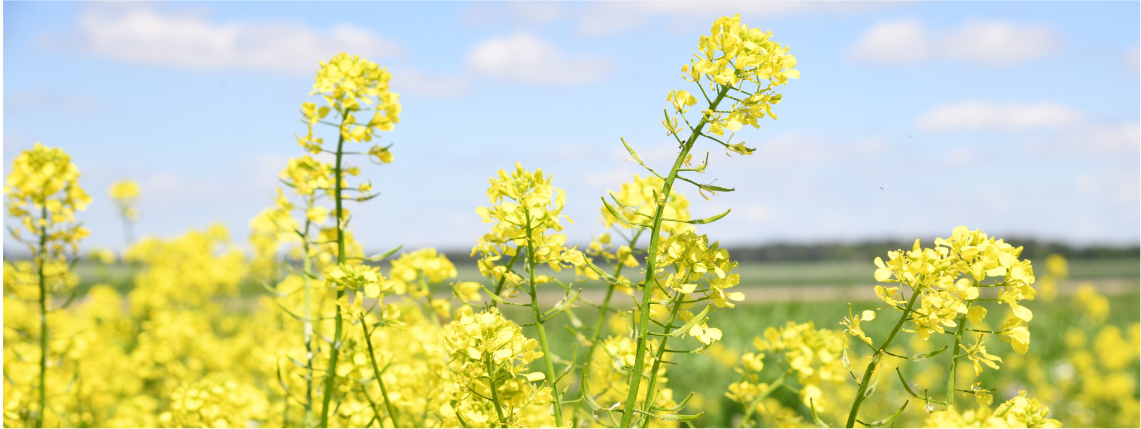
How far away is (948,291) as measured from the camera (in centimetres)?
112

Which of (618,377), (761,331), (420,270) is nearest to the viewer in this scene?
(618,377)

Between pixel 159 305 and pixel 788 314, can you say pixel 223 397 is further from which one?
pixel 788 314

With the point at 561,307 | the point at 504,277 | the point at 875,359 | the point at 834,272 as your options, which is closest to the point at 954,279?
the point at 875,359

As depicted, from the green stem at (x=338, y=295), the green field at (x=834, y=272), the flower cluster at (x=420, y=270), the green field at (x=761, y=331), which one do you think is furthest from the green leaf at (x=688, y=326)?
the green field at (x=834, y=272)

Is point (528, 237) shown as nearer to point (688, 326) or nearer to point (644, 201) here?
point (688, 326)

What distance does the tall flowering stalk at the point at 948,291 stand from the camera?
1.11 m

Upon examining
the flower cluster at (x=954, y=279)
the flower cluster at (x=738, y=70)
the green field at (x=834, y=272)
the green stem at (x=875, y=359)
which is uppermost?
the flower cluster at (x=738, y=70)

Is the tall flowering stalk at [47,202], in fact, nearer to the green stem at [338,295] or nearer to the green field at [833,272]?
the green stem at [338,295]

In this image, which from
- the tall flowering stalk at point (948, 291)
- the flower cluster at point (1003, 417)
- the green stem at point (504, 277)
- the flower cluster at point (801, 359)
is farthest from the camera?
the flower cluster at point (801, 359)

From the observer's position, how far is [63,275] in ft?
6.66

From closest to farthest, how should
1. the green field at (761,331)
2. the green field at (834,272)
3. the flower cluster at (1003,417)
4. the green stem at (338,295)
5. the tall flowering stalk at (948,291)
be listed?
the flower cluster at (1003,417)
the tall flowering stalk at (948,291)
the green stem at (338,295)
the green field at (761,331)
the green field at (834,272)

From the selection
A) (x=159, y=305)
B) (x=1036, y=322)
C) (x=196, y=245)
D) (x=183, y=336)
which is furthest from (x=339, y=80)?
(x=1036, y=322)

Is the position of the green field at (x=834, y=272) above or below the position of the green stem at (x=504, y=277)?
below

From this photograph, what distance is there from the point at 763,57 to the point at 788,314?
46.3 feet
